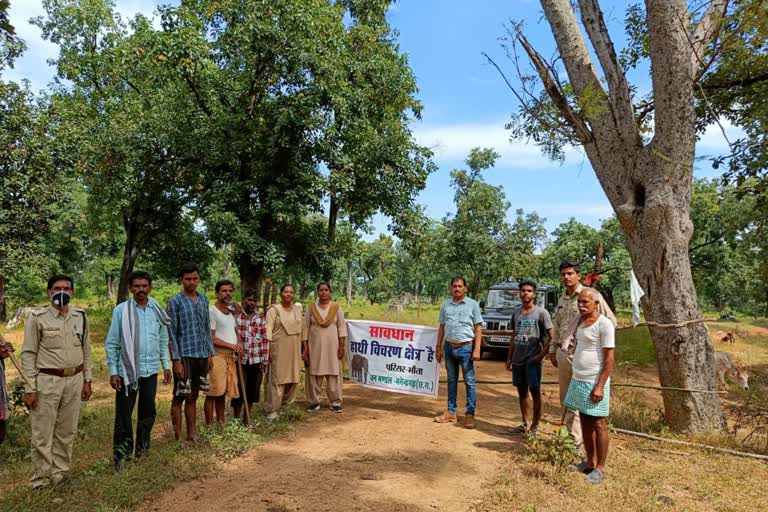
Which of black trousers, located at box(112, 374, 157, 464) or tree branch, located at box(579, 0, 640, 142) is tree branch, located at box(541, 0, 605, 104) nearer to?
tree branch, located at box(579, 0, 640, 142)

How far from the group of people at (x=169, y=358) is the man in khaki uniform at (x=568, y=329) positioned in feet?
9.52

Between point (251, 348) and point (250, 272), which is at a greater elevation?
point (250, 272)

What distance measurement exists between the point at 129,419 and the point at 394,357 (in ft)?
12.6

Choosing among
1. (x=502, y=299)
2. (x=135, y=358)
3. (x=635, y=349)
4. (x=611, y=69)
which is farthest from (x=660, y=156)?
(x=635, y=349)

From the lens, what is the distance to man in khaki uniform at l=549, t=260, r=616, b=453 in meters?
5.12

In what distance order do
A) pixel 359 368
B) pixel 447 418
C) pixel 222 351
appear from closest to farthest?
1. pixel 222 351
2. pixel 447 418
3. pixel 359 368

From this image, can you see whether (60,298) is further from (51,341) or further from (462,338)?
(462,338)

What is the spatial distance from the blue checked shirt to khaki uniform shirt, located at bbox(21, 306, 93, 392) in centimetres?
82

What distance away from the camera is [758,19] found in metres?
5.93

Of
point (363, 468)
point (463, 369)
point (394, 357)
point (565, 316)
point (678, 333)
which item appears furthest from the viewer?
point (394, 357)

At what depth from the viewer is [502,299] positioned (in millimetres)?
13609

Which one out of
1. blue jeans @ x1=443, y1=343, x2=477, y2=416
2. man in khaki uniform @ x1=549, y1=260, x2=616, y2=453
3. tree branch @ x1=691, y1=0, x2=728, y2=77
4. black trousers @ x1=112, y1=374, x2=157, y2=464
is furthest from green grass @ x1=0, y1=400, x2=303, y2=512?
tree branch @ x1=691, y1=0, x2=728, y2=77

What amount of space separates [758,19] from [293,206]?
27.9 ft

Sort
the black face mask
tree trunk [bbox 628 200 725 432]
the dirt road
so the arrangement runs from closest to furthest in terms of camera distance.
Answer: the dirt road, the black face mask, tree trunk [bbox 628 200 725 432]
